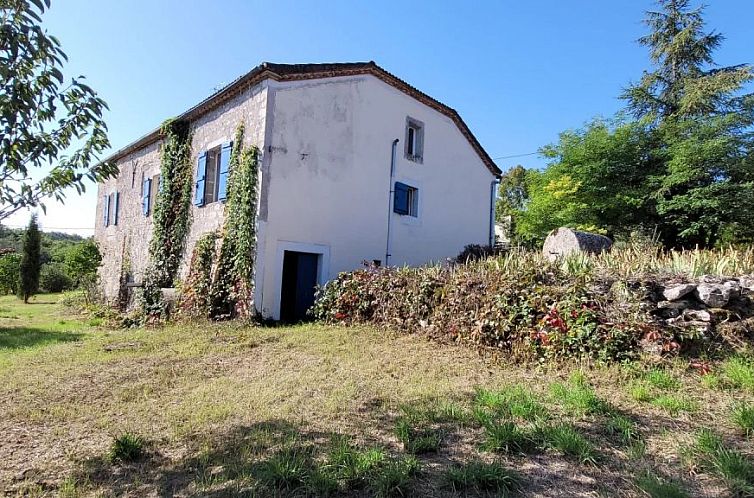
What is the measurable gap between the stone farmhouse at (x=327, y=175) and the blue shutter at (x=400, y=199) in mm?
55

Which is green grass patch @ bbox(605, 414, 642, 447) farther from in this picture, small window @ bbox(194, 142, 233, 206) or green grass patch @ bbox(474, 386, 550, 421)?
small window @ bbox(194, 142, 233, 206)

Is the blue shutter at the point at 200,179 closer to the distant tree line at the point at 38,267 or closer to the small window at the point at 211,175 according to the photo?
the small window at the point at 211,175

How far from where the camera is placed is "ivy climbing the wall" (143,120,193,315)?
12.4m

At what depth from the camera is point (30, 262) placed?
66.6 ft

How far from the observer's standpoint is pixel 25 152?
2711mm

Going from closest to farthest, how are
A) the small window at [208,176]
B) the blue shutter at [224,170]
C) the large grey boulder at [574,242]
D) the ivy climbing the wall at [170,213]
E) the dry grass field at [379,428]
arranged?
Result: 1. the dry grass field at [379,428]
2. the large grey boulder at [574,242]
3. the blue shutter at [224,170]
4. the small window at [208,176]
5. the ivy climbing the wall at [170,213]

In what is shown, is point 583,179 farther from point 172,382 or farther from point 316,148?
point 172,382

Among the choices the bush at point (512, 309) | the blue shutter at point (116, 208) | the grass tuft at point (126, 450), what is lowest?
the grass tuft at point (126, 450)

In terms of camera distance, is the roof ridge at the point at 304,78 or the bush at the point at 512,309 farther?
the roof ridge at the point at 304,78

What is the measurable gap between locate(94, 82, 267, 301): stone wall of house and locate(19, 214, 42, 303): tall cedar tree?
3.78 m

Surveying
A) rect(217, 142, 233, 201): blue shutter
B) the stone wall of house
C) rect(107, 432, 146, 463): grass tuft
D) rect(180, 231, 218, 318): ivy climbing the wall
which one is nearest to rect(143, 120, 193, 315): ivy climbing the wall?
the stone wall of house

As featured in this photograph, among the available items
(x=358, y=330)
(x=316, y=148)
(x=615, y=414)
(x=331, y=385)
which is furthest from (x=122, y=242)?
(x=615, y=414)

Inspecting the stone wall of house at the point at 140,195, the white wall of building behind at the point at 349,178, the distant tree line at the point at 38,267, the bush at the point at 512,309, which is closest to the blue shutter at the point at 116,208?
the stone wall of house at the point at 140,195

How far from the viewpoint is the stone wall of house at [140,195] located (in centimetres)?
1047
